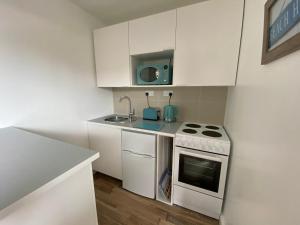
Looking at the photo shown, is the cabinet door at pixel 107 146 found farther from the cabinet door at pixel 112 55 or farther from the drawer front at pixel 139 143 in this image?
the cabinet door at pixel 112 55

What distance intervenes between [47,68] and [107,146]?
1.13m

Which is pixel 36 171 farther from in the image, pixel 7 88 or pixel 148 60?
pixel 148 60

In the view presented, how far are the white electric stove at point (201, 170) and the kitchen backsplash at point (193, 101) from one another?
35cm

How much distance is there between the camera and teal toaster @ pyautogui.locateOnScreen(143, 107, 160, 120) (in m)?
1.91

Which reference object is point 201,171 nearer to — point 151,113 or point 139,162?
point 139,162

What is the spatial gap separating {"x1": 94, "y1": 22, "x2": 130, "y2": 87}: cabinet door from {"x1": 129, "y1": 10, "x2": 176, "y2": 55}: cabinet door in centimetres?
12

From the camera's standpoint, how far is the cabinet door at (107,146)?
1.71 m

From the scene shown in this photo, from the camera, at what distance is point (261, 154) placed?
0.61 meters

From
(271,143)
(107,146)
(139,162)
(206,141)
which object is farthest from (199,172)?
(107,146)

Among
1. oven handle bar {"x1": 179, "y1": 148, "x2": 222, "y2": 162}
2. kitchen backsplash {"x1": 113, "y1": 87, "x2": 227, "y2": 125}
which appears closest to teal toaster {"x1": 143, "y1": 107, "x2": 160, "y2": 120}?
kitchen backsplash {"x1": 113, "y1": 87, "x2": 227, "y2": 125}

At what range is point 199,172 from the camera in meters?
1.34

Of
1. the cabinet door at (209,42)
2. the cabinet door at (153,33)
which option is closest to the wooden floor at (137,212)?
the cabinet door at (209,42)

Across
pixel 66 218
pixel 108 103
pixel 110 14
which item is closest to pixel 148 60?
pixel 110 14

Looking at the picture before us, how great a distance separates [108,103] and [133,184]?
1332 mm
